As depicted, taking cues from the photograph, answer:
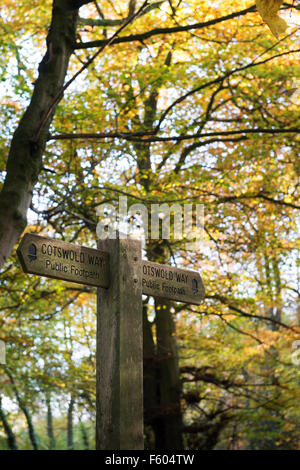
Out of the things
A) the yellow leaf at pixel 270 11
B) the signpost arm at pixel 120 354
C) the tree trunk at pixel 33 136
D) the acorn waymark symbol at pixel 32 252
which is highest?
the tree trunk at pixel 33 136

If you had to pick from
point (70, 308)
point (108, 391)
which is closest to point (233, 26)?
point (108, 391)

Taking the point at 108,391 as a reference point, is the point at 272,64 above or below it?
above

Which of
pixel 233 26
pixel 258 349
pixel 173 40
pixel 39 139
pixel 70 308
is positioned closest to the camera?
pixel 39 139

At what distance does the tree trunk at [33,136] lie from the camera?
4016 millimetres

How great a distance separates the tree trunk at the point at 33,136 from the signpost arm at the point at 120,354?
3.54ft

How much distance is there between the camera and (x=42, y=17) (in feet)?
32.2

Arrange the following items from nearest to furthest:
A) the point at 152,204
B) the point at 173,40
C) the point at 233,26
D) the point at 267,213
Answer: the point at 152,204
the point at 173,40
the point at 233,26
the point at 267,213

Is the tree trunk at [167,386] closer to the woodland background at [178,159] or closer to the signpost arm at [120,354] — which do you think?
the woodland background at [178,159]

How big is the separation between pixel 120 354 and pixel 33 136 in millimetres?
2176

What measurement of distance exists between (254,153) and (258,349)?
5757mm

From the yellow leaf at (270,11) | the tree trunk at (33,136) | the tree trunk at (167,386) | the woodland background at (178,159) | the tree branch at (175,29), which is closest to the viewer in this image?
the yellow leaf at (270,11)

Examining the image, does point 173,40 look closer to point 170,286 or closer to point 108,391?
point 170,286

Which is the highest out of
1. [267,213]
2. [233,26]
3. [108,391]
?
[233,26]


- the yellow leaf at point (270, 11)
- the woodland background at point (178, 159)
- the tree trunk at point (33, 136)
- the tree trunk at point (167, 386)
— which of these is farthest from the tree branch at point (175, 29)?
the tree trunk at point (167, 386)
